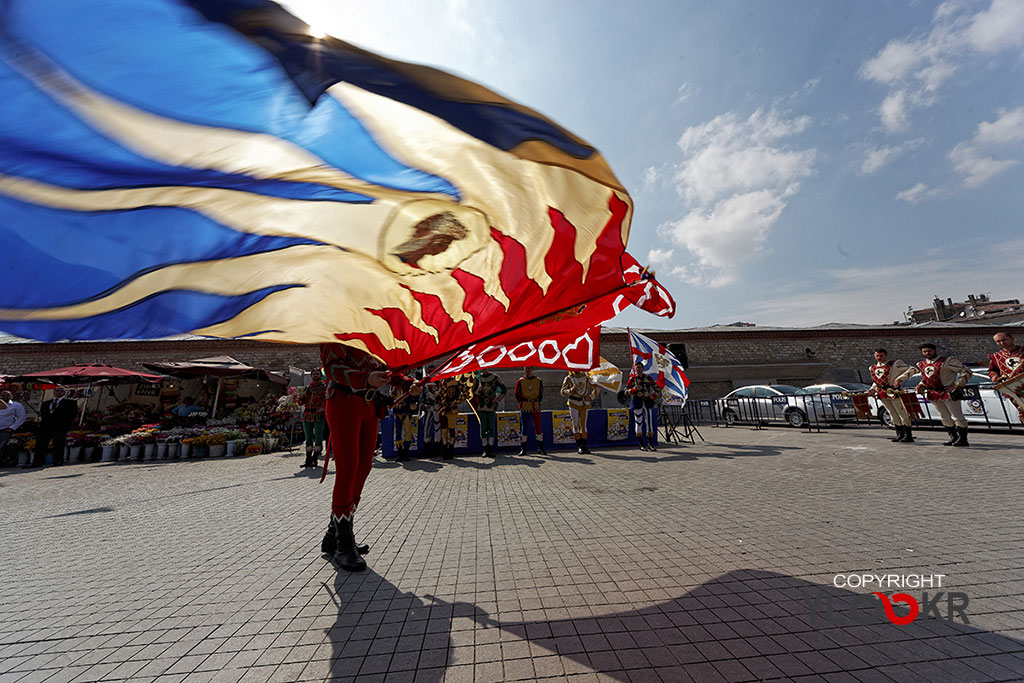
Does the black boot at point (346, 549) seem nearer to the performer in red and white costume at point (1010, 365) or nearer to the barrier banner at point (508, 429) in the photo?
the barrier banner at point (508, 429)

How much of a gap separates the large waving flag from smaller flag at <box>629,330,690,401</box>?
25.4 feet

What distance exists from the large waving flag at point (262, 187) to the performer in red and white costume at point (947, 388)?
959 cm

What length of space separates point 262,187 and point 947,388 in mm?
12736

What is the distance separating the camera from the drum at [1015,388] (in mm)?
7816

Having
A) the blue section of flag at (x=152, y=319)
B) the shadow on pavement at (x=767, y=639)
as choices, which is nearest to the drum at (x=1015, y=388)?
the shadow on pavement at (x=767, y=639)

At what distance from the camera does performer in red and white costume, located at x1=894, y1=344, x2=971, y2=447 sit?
8.54 metres

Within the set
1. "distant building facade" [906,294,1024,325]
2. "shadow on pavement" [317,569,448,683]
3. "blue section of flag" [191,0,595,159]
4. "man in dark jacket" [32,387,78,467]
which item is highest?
"distant building facade" [906,294,1024,325]

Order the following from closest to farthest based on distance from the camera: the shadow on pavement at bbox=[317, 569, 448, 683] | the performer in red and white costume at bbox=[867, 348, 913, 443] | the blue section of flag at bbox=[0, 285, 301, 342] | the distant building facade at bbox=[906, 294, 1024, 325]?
the shadow on pavement at bbox=[317, 569, 448, 683] < the blue section of flag at bbox=[0, 285, 301, 342] < the performer in red and white costume at bbox=[867, 348, 913, 443] < the distant building facade at bbox=[906, 294, 1024, 325]

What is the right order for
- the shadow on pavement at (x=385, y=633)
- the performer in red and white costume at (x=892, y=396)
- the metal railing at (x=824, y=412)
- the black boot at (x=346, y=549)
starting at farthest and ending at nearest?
1. the metal railing at (x=824, y=412)
2. the performer in red and white costume at (x=892, y=396)
3. the black boot at (x=346, y=549)
4. the shadow on pavement at (x=385, y=633)

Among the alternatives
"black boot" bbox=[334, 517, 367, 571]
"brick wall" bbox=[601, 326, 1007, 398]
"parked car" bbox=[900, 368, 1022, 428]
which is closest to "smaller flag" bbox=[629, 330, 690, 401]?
"parked car" bbox=[900, 368, 1022, 428]

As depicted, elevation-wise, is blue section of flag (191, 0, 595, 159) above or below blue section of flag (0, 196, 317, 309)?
above

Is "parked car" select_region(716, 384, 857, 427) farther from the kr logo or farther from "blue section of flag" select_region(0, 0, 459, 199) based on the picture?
"blue section of flag" select_region(0, 0, 459, 199)

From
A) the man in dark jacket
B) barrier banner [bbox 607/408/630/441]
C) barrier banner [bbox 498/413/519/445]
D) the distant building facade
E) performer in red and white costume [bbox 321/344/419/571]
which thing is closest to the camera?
performer in red and white costume [bbox 321/344/419/571]

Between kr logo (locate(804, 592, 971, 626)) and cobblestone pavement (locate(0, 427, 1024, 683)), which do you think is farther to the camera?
kr logo (locate(804, 592, 971, 626))
